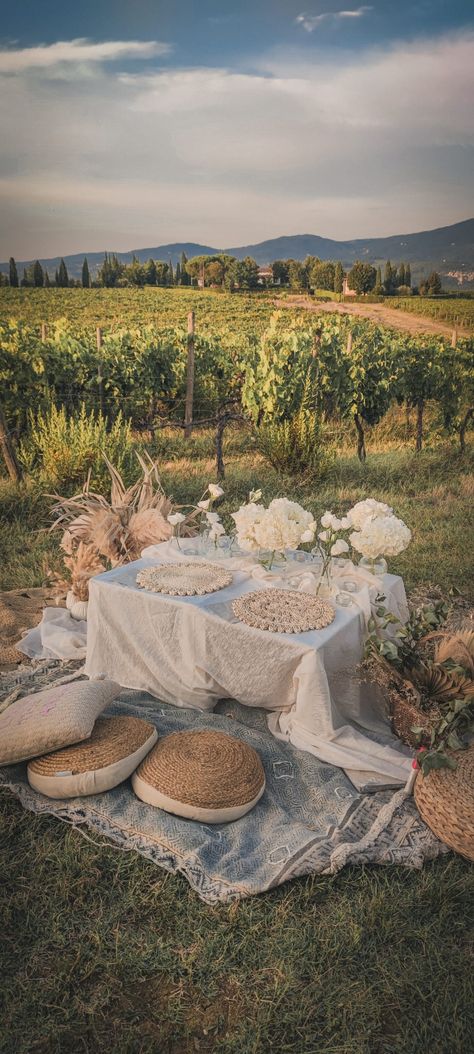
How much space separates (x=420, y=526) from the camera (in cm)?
696

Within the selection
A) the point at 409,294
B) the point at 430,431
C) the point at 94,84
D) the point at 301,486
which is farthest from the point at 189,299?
the point at 301,486

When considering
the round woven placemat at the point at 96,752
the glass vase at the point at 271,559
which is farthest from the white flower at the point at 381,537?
the round woven placemat at the point at 96,752

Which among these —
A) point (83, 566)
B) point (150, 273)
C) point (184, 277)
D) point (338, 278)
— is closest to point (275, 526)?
point (83, 566)

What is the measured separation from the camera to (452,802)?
261cm

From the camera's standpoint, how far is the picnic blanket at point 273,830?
2.53 metres

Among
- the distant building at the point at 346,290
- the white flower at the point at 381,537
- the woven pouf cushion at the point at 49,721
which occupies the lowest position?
the woven pouf cushion at the point at 49,721

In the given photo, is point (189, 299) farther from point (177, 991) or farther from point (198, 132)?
point (177, 991)

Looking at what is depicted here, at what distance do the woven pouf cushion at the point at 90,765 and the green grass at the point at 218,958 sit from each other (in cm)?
14

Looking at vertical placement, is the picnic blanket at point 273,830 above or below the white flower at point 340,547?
below

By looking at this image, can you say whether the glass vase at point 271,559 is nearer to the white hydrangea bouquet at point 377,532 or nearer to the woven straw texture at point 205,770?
the white hydrangea bouquet at point 377,532

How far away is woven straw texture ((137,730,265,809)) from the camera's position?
2740mm

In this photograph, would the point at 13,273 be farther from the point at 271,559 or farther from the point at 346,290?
the point at 271,559

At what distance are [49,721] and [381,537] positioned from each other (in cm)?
179

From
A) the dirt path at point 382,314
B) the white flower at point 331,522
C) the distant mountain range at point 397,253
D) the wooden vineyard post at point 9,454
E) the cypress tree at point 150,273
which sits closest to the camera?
the white flower at point 331,522
